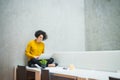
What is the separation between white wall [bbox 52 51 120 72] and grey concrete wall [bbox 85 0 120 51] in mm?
1602


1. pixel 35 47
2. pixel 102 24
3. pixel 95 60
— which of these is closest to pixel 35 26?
pixel 35 47

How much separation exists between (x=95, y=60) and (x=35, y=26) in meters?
1.70

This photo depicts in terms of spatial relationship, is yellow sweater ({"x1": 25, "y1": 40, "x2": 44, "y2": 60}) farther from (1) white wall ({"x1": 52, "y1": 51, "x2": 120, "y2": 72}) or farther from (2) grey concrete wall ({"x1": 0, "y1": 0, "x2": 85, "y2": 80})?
(1) white wall ({"x1": 52, "y1": 51, "x2": 120, "y2": 72})

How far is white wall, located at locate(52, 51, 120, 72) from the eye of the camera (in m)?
2.83

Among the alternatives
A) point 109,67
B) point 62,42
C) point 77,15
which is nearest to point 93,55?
point 109,67

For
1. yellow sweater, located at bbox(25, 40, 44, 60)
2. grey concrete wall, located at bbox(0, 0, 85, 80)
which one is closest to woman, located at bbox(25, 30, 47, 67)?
Result: yellow sweater, located at bbox(25, 40, 44, 60)

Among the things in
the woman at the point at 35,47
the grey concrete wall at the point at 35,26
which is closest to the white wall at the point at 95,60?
the woman at the point at 35,47

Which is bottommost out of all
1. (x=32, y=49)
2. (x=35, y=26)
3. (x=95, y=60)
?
(x=95, y=60)

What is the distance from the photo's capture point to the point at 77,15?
4.99m

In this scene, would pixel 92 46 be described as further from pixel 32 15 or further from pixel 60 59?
pixel 32 15

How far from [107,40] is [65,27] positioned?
1.26 m

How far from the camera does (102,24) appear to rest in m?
5.22

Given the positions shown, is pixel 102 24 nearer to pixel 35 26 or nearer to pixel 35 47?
pixel 35 26

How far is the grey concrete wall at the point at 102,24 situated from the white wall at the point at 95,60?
5.26 feet
